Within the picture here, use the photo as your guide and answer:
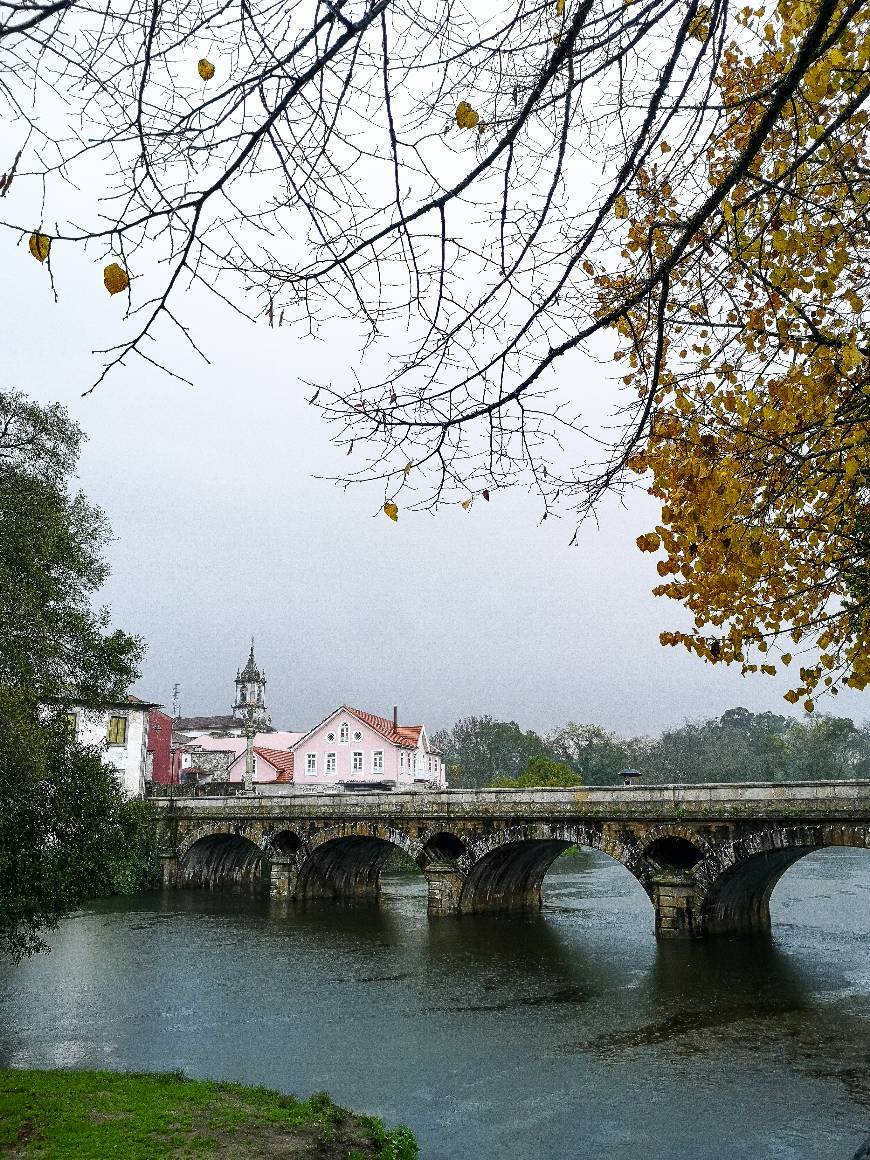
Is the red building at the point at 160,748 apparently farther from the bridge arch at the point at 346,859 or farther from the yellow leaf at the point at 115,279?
the yellow leaf at the point at 115,279

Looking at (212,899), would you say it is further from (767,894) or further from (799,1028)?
(799,1028)

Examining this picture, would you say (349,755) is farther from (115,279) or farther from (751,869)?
(115,279)

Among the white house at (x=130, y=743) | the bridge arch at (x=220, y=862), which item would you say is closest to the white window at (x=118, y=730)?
the white house at (x=130, y=743)

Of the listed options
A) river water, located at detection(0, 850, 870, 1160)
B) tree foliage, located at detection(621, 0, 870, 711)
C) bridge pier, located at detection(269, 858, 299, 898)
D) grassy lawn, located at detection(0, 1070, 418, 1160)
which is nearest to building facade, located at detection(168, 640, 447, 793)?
bridge pier, located at detection(269, 858, 299, 898)

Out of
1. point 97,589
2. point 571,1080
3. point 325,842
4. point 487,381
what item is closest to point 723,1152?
point 571,1080

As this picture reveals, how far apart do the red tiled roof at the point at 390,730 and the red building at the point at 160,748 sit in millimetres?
13959

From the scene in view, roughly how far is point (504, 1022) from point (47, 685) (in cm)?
1162

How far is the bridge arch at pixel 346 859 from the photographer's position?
111 feet

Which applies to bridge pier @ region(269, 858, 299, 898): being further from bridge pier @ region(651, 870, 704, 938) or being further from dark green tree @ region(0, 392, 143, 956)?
dark green tree @ region(0, 392, 143, 956)

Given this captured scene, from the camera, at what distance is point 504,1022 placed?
18.4m

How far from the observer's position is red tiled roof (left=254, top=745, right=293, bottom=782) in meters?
55.6

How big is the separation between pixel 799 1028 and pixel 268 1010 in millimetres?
11216

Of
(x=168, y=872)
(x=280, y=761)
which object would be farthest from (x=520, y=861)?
(x=280, y=761)

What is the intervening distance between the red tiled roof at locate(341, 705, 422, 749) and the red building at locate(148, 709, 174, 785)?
14.0m
